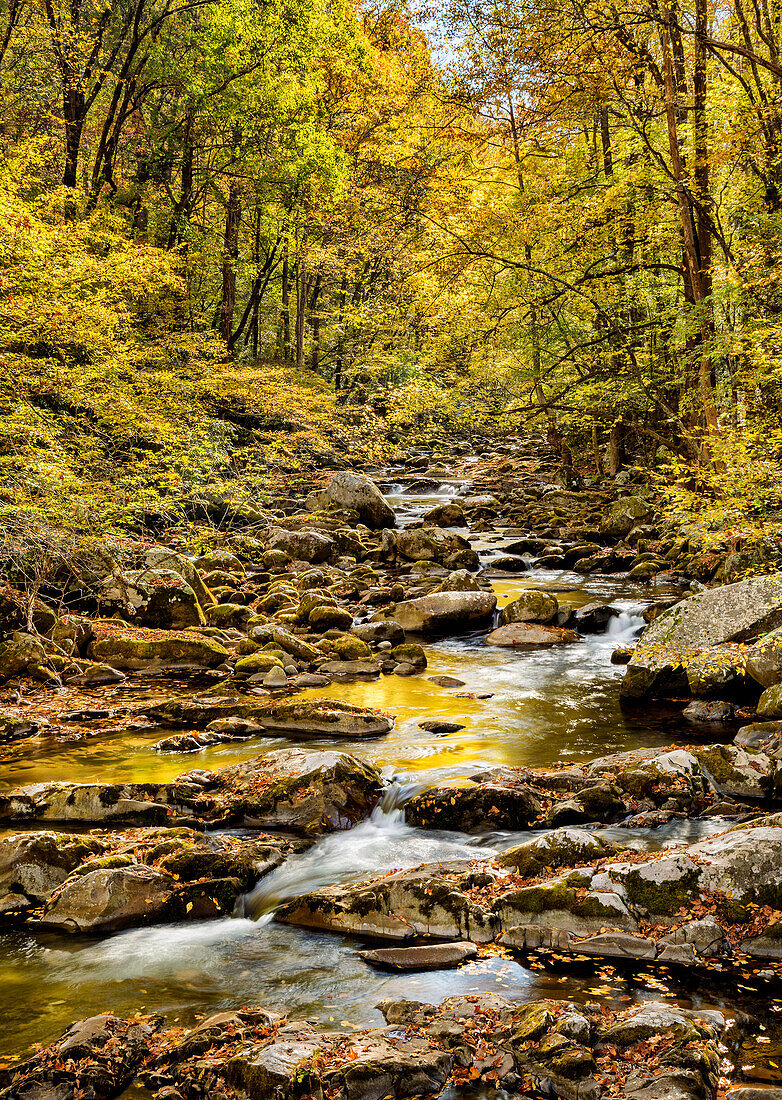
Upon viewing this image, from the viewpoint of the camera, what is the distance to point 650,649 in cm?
722

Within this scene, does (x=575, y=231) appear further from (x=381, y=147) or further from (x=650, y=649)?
(x=381, y=147)

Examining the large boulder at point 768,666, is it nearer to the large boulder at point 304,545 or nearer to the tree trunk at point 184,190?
the large boulder at point 304,545

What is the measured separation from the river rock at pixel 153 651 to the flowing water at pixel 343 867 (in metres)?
0.94

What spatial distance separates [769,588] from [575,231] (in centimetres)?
689

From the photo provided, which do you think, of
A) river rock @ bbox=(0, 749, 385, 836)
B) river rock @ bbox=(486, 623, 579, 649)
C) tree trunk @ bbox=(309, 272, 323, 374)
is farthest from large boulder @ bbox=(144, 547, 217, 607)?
tree trunk @ bbox=(309, 272, 323, 374)

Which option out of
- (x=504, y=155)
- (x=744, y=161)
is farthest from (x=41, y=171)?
(x=744, y=161)

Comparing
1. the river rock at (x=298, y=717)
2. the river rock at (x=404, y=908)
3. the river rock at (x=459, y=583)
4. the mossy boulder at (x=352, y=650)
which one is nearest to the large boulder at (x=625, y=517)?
the river rock at (x=459, y=583)

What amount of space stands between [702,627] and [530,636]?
13.8ft

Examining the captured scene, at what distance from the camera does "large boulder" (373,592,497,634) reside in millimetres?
13062

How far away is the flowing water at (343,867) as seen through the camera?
4012mm

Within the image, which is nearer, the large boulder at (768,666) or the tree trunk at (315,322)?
the large boulder at (768,666)

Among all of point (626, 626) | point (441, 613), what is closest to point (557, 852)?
point (626, 626)

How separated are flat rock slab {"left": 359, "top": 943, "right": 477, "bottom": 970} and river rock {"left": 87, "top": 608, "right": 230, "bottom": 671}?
25.2ft

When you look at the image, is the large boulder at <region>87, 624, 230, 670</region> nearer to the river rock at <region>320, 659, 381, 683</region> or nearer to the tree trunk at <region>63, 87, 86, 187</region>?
the river rock at <region>320, 659, 381, 683</region>
